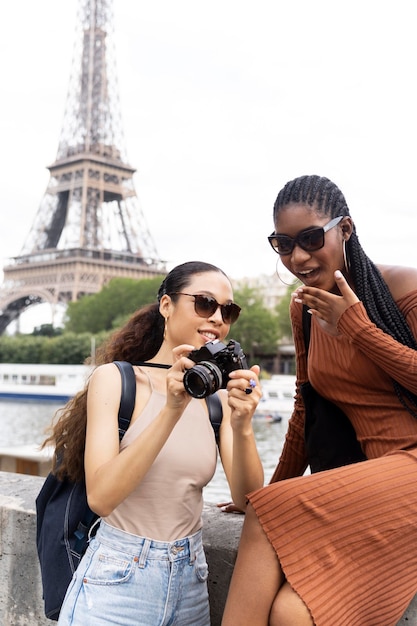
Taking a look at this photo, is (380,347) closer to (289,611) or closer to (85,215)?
(289,611)

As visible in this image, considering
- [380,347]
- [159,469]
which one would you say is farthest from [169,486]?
[380,347]

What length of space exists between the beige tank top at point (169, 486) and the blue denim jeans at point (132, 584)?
0.04 metres

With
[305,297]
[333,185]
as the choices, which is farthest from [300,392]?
[333,185]

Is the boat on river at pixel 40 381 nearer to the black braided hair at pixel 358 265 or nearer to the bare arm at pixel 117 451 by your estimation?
the black braided hair at pixel 358 265

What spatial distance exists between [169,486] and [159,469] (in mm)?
59

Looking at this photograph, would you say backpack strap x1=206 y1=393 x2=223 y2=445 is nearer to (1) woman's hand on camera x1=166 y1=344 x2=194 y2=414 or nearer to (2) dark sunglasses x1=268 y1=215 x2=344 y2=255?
(1) woman's hand on camera x1=166 y1=344 x2=194 y2=414

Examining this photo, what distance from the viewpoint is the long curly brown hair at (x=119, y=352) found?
2363mm

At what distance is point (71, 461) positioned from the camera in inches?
92.4

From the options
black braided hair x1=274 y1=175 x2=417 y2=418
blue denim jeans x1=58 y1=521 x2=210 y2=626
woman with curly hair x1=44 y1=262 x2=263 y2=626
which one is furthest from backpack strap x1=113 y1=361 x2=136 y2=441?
black braided hair x1=274 y1=175 x2=417 y2=418

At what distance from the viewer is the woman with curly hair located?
1.99m

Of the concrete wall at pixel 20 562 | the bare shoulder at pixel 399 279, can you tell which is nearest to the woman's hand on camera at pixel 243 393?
the bare shoulder at pixel 399 279

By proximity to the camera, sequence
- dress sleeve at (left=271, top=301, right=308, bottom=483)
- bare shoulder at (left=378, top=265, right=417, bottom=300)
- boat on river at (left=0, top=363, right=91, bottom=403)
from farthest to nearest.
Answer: boat on river at (left=0, top=363, right=91, bottom=403) → dress sleeve at (left=271, top=301, right=308, bottom=483) → bare shoulder at (left=378, top=265, right=417, bottom=300)

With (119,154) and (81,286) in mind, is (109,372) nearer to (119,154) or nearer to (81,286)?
A: (81,286)

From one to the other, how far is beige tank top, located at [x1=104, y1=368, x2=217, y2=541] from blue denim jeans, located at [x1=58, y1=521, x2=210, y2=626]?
4 centimetres
